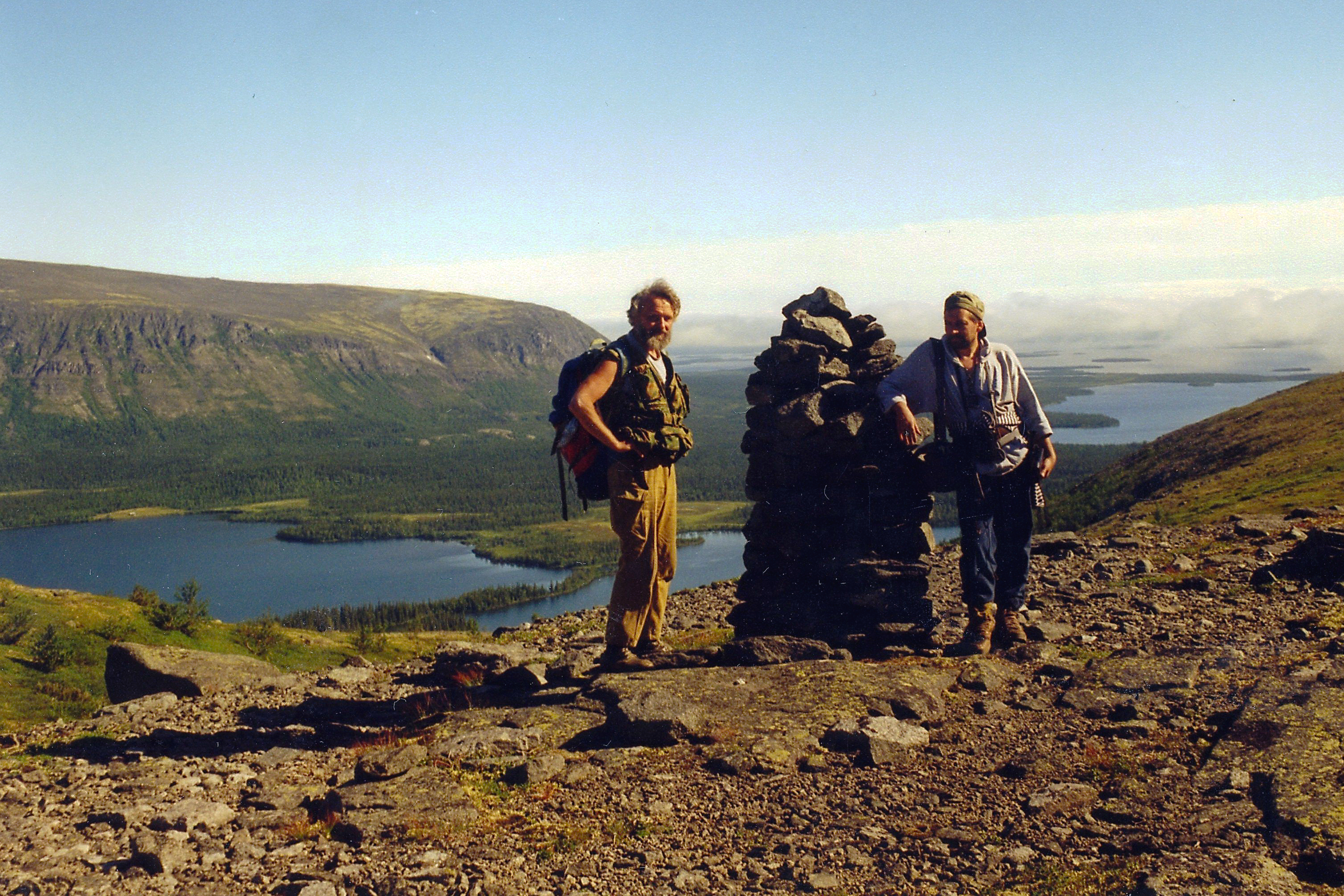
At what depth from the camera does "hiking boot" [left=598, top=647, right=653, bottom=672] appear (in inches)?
386

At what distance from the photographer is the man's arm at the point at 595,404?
8.79 m

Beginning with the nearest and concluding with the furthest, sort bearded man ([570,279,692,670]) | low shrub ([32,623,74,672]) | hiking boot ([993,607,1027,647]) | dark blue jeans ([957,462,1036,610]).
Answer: bearded man ([570,279,692,670]) < dark blue jeans ([957,462,1036,610]) < hiking boot ([993,607,1027,647]) < low shrub ([32,623,74,672])

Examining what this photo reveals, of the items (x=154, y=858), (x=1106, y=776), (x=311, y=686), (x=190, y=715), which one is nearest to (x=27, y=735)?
(x=190, y=715)

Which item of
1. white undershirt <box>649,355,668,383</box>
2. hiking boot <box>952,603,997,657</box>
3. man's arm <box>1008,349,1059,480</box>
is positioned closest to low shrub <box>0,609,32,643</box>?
white undershirt <box>649,355,668,383</box>

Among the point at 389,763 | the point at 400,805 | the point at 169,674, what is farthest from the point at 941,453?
the point at 169,674

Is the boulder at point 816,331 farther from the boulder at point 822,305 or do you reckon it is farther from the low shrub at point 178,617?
the low shrub at point 178,617

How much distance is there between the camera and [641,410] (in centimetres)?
930

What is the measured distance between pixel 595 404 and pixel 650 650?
2.98m

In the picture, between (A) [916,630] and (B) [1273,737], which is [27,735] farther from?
(B) [1273,737]

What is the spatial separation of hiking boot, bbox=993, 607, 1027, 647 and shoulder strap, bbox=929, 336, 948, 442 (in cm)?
222

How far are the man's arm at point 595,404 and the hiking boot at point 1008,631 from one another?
4.64 meters

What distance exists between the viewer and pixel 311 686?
11.9 m

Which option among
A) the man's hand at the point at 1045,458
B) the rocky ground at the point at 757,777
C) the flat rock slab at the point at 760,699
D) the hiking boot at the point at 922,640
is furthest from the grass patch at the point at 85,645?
the man's hand at the point at 1045,458

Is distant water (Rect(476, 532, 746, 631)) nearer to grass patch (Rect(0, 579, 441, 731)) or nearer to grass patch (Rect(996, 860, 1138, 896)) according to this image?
grass patch (Rect(0, 579, 441, 731))
